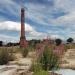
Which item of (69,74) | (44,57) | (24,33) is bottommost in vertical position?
(69,74)

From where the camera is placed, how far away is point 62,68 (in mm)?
17797

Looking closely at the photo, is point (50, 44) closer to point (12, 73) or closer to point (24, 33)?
point (12, 73)

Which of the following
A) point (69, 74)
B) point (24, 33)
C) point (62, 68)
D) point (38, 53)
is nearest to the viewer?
point (38, 53)

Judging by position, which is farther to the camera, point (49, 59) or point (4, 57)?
point (4, 57)

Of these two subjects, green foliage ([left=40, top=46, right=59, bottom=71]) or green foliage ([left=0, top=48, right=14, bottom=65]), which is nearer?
green foliage ([left=40, top=46, right=59, bottom=71])

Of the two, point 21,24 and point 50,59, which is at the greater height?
point 21,24

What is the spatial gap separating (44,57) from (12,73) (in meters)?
1.80

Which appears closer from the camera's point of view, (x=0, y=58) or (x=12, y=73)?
(x=12, y=73)

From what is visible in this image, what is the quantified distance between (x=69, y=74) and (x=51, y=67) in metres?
1.28

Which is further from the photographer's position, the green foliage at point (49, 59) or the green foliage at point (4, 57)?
the green foliage at point (4, 57)

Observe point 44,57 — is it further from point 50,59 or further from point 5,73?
point 5,73

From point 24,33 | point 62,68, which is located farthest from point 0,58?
point 24,33

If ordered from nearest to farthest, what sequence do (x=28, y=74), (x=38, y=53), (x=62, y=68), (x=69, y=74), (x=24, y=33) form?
1. (x=28, y=74)
2. (x=38, y=53)
3. (x=69, y=74)
4. (x=62, y=68)
5. (x=24, y=33)

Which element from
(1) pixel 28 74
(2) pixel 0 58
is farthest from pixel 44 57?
(2) pixel 0 58
